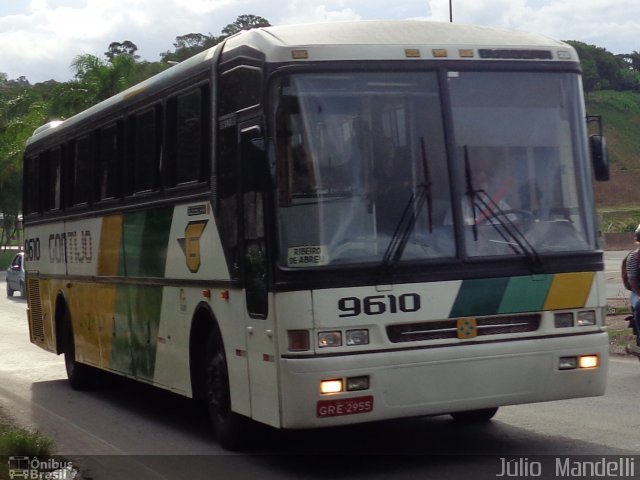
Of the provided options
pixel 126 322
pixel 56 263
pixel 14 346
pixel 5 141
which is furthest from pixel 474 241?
pixel 5 141

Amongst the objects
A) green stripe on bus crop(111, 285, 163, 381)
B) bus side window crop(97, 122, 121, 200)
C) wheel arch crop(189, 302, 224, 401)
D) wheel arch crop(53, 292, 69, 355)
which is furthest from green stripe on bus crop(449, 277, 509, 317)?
wheel arch crop(53, 292, 69, 355)

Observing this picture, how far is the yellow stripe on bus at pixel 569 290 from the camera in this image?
29.2 ft

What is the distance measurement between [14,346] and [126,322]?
10.3 meters

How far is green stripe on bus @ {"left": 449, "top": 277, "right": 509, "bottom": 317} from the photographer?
8.63 metres

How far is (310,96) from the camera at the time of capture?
28.3 ft

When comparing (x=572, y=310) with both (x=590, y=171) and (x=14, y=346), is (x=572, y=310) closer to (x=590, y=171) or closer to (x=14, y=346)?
(x=590, y=171)

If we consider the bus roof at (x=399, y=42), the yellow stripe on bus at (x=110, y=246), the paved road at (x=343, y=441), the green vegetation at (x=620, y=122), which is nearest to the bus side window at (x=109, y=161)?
the yellow stripe on bus at (x=110, y=246)

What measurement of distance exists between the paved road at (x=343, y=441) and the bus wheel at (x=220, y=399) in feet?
0.47

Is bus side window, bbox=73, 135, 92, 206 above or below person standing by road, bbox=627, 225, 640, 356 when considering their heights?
above

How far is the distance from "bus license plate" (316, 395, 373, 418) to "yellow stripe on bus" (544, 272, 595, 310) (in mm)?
1549

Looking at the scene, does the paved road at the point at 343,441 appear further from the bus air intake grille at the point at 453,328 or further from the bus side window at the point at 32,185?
the bus side window at the point at 32,185

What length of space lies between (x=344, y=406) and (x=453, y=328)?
970 mm

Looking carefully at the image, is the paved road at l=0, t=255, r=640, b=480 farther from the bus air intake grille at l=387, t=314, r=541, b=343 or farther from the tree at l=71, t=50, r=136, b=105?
the tree at l=71, t=50, r=136, b=105

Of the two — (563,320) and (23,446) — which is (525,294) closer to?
(563,320)
